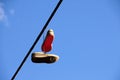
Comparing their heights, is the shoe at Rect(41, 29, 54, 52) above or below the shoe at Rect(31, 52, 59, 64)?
above

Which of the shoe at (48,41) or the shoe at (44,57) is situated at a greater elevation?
the shoe at (48,41)

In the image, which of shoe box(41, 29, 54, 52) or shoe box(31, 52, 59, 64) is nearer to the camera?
shoe box(41, 29, 54, 52)

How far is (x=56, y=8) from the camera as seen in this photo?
4.29m

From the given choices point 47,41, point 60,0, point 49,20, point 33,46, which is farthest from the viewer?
point 47,41

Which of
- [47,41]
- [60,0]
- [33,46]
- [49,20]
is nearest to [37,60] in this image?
[47,41]

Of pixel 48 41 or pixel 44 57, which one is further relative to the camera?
pixel 44 57

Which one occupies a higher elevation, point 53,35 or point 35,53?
point 53,35

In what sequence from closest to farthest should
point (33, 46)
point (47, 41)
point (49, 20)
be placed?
point (49, 20) < point (33, 46) < point (47, 41)

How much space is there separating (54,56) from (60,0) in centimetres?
191

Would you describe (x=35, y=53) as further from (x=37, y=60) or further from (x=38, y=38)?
(x=38, y=38)

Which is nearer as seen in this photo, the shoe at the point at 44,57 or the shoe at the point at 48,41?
the shoe at the point at 48,41

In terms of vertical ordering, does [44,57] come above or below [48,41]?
below

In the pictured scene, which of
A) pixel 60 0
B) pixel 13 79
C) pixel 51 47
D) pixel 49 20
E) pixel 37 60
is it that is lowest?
pixel 13 79

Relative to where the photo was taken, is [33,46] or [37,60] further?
[37,60]
